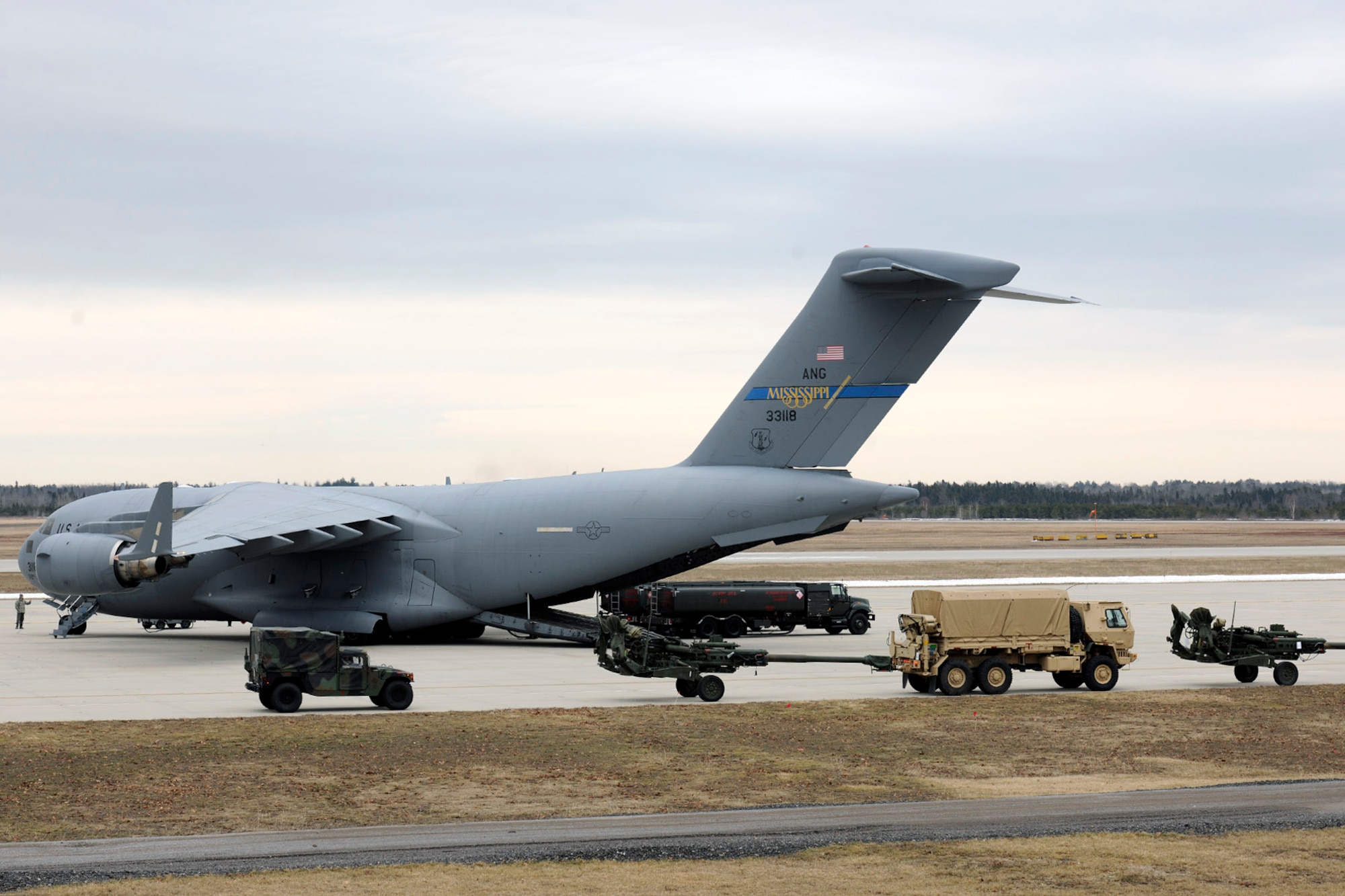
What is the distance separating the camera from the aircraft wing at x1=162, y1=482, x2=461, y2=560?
116 feet

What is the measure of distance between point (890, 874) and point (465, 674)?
1951 cm

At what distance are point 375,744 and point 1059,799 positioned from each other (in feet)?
33.2

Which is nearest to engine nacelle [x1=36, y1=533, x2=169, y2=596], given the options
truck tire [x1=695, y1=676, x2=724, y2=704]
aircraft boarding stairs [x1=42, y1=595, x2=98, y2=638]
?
aircraft boarding stairs [x1=42, y1=595, x2=98, y2=638]

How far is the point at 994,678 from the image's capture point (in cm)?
2747

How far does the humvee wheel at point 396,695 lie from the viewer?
25578mm

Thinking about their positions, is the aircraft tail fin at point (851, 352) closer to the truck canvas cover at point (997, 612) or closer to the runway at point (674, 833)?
the truck canvas cover at point (997, 612)

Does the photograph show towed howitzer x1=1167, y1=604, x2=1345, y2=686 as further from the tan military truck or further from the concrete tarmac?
the tan military truck

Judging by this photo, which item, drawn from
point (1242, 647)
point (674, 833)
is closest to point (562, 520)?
point (1242, 647)

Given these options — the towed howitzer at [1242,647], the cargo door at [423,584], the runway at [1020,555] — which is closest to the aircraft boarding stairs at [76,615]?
the cargo door at [423,584]

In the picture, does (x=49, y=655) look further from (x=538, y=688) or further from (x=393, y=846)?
(x=393, y=846)

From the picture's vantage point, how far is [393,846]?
590 inches

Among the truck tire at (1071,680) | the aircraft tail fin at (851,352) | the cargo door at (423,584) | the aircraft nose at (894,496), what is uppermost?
the aircraft tail fin at (851,352)

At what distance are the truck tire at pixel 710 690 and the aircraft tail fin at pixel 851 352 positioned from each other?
978 centimetres

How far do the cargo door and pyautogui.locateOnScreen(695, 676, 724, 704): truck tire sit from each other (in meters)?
13.8
